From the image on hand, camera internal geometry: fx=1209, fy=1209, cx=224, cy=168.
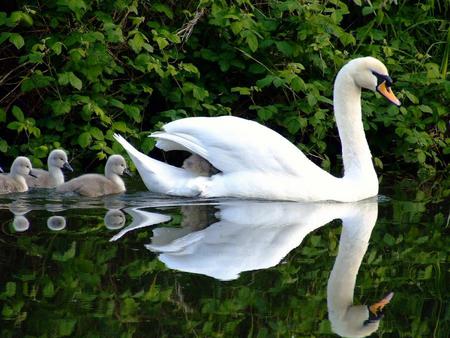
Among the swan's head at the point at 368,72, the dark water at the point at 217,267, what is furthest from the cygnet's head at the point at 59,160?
the swan's head at the point at 368,72

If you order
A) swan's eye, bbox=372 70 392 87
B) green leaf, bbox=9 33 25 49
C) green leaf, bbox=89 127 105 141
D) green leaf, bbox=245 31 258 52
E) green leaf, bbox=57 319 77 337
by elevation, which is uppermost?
green leaf, bbox=245 31 258 52

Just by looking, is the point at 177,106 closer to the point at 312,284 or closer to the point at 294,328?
the point at 312,284

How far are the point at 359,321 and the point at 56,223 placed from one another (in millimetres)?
2821

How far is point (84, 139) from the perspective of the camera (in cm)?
1012

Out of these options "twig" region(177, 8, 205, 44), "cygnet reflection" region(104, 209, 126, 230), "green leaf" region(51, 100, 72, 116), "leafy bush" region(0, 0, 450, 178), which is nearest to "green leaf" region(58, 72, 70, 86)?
"leafy bush" region(0, 0, 450, 178)

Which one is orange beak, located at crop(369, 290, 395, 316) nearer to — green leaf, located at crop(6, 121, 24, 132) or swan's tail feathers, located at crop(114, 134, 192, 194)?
swan's tail feathers, located at crop(114, 134, 192, 194)

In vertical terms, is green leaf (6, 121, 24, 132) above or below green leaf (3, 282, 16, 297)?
above

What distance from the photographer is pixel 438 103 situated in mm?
11375

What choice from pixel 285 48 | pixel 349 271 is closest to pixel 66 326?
pixel 349 271

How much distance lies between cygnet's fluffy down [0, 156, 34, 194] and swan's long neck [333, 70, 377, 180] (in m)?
2.49

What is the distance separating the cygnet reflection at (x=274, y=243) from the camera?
582 cm

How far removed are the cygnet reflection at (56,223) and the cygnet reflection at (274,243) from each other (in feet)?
1.97

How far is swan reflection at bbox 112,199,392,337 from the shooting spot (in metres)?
5.86

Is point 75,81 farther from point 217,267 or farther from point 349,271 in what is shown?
point 349,271
